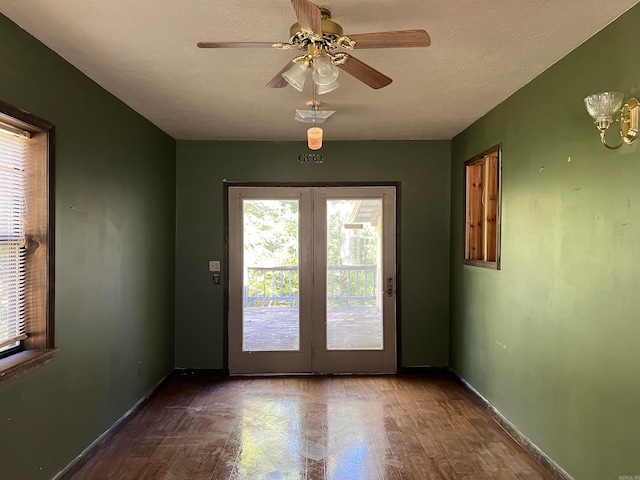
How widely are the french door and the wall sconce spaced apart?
2.74 meters

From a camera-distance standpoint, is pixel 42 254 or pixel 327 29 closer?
pixel 327 29

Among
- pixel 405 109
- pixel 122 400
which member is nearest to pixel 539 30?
pixel 405 109

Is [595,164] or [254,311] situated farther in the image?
[254,311]

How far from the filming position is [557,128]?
8.87ft

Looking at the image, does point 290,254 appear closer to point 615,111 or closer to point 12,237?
point 12,237

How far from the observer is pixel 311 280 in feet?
15.6

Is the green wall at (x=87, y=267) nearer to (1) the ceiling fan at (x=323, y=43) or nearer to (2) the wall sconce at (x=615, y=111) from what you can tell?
(1) the ceiling fan at (x=323, y=43)

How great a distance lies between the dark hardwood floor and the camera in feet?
9.11

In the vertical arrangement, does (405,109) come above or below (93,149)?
above

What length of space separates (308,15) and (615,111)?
4.89 feet

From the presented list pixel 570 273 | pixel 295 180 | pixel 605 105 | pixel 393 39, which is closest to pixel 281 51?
pixel 393 39

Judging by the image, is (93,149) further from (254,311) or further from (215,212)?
(254,311)

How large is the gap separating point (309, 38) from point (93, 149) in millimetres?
1814

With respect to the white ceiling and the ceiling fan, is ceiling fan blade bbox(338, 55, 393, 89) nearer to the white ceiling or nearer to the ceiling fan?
the ceiling fan
